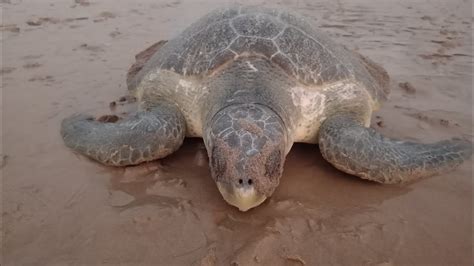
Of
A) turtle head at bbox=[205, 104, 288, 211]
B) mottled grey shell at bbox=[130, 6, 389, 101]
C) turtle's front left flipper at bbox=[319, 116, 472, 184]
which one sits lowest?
turtle's front left flipper at bbox=[319, 116, 472, 184]

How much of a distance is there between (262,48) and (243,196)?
110 centimetres

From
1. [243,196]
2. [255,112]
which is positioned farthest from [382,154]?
[243,196]

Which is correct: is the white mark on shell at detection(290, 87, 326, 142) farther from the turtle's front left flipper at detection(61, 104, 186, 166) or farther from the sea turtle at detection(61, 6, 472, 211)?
the turtle's front left flipper at detection(61, 104, 186, 166)

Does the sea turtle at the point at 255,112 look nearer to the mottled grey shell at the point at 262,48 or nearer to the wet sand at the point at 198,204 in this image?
the mottled grey shell at the point at 262,48

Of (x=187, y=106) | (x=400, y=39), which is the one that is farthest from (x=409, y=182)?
(x=400, y=39)

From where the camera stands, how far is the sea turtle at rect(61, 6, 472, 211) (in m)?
1.78

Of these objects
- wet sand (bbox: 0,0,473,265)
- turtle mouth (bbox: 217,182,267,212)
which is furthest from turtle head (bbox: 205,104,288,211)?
wet sand (bbox: 0,0,473,265)

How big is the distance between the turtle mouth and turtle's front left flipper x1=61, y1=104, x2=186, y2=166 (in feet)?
2.02

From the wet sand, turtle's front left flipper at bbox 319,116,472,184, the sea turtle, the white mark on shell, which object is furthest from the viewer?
the white mark on shell

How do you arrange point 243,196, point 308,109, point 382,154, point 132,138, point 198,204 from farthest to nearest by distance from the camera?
point 308,109, point 132,138, point 382,154, point 198,204, point 243,196

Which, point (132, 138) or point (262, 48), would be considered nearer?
point (132, 138)

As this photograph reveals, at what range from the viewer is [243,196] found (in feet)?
5.41

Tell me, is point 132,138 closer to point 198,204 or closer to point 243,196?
point 198,204

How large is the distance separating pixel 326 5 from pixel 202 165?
6.30 m
